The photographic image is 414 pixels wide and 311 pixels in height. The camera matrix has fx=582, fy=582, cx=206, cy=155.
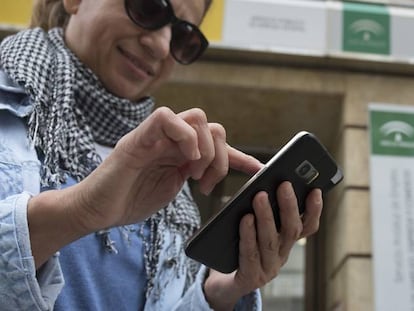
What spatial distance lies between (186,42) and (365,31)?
70.3 inches

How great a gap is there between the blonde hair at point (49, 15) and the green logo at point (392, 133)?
1.83 meters

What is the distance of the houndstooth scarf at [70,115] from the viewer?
2.94ft

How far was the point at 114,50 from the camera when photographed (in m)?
1.12

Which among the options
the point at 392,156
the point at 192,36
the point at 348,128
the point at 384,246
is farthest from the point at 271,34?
the point at 192,36

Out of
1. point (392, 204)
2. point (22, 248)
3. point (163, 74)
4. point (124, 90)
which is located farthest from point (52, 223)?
point (392, 204)

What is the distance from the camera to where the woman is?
0.64 m

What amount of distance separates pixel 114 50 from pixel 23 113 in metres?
0.30

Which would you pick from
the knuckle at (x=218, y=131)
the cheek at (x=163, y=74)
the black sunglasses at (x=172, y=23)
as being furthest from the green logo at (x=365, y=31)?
the knuckle at (x=218, y=131)

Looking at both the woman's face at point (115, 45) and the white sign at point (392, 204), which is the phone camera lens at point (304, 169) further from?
the white sign at point (392, 204)

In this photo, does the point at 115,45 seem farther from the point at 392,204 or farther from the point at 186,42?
the point at 392,204

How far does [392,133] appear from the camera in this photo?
8.92 feet

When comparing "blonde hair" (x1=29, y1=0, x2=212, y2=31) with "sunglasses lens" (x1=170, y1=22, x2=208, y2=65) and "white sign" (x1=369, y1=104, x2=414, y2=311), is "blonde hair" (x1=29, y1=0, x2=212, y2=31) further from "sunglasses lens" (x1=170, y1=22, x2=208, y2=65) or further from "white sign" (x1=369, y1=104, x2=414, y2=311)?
"white sign" (x1=369, y1=104, x2=414, y2=311)

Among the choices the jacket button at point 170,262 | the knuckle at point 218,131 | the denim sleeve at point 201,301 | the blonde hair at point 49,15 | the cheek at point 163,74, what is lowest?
the denim sleeve at point 201,301

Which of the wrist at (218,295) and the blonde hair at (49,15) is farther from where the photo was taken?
the blonde hair at (49,15)
